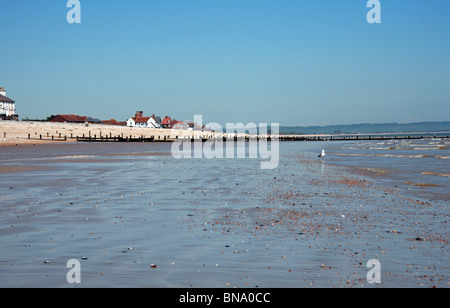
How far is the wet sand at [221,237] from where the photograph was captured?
696 centimetres

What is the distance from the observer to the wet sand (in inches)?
274

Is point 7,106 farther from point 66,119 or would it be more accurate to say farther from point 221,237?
point 221,237

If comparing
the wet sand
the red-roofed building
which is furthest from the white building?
the wet sand

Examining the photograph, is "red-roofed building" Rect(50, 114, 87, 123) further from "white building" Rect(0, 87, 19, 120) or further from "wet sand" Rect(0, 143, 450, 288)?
Answer: "wet sand" Rect(0, 143, 450, 288)

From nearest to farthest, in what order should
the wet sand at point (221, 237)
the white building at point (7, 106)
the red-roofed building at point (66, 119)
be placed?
the wet sand at point (221, 237), the white building at point (7, 106), the red-roofed building at point (66, 119)

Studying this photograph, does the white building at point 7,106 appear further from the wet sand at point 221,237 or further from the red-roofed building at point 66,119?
the wet sand at point 221,237

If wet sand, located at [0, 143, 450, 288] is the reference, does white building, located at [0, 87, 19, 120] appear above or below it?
above

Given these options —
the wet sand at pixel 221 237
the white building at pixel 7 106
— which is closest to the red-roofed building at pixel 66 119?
the white building at pixel 7 106

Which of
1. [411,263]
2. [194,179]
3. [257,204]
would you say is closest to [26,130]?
[194,179]

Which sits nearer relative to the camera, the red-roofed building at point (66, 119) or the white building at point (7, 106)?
the white building at point (7, 106)

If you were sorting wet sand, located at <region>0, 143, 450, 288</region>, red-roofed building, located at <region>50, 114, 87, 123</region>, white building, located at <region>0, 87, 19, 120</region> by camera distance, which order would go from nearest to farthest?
wet sand, located at <region>0, 143, 450, 288</region> < white building, located at <region>0, 87, 19, 120</region> < red-roofed building, located at <region>50, 114, 87, 123</region>

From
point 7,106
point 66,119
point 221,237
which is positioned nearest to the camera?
point 221,237

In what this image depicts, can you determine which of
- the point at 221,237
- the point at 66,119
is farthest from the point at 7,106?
the point at 221,237

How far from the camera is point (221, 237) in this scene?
31.7ft
